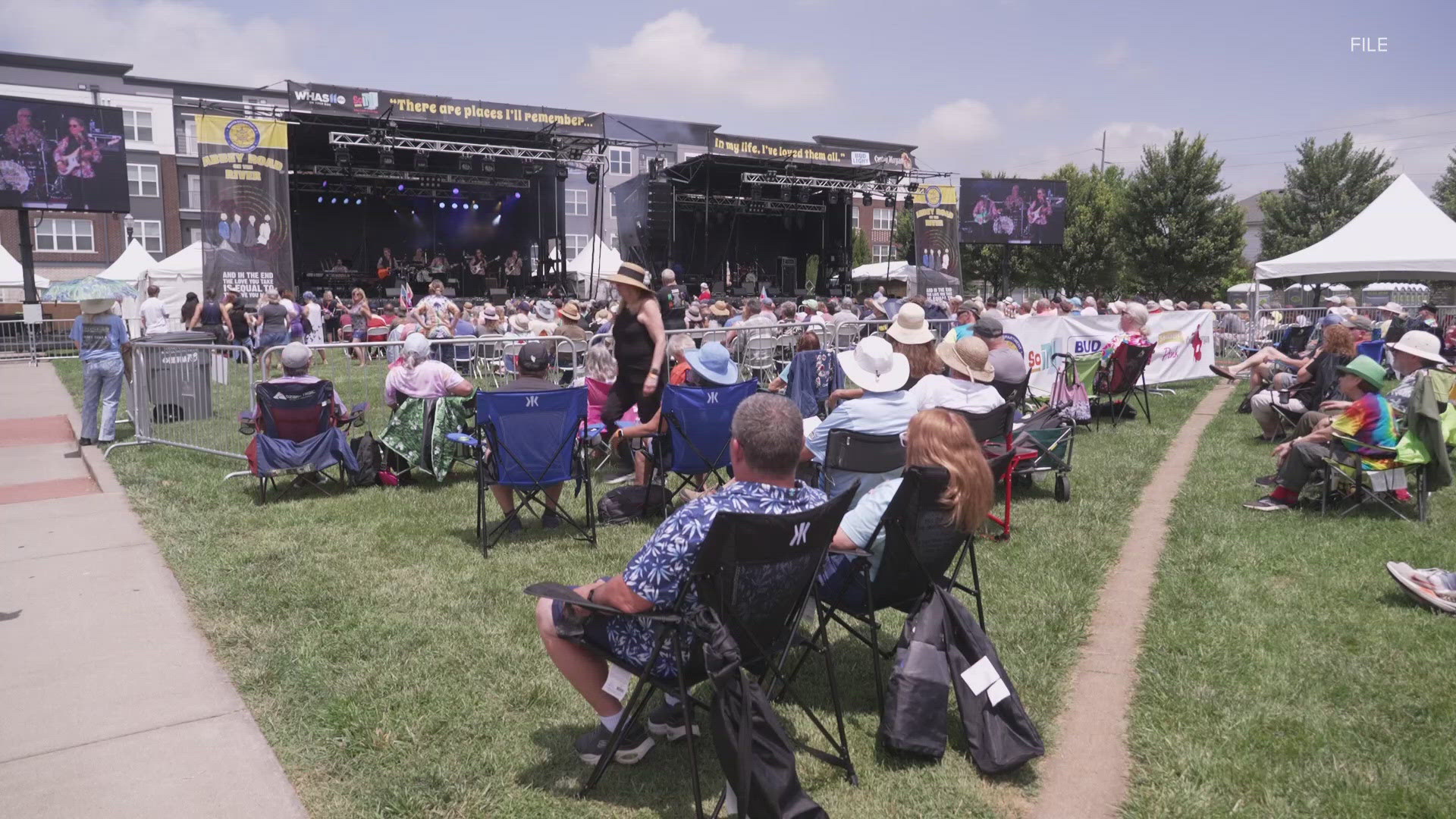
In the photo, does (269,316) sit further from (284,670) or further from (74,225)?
(74,225)

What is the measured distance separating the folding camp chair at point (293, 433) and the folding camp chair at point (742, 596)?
14.9 feet

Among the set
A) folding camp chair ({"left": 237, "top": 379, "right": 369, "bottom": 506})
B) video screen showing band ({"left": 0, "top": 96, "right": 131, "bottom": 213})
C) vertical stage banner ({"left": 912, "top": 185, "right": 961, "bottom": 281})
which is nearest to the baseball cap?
folding camp chair ({"left": 237, "top": 379, "right": 369, "bottom": 506})

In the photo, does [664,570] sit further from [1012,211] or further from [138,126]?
[138,126]

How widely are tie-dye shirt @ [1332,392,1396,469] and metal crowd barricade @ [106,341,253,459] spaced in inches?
349

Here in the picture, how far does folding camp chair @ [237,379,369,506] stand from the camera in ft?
22.0

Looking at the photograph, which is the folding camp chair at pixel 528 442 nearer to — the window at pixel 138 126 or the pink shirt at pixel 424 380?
the pink shirt at pixel 424 380

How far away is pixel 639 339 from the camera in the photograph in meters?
6.61

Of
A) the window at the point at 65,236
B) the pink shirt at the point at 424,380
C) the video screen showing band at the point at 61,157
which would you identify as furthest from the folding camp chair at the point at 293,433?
the window at the point at 65,236

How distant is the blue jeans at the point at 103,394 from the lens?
905cm

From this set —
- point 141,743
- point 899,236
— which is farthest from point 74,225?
point 141,743

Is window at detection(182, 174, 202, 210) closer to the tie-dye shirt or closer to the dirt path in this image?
the dirt path

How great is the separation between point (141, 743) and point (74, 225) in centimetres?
4609

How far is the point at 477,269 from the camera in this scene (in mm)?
29172

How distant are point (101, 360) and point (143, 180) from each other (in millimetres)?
40989
